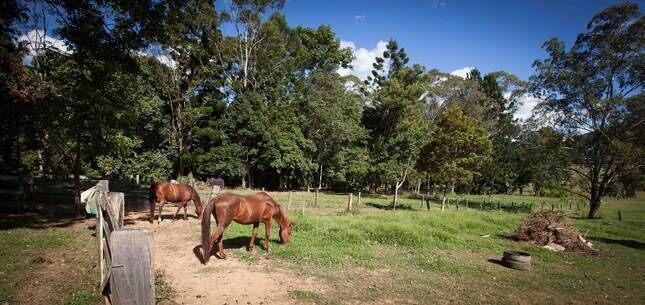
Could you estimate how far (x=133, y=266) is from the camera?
223 cm

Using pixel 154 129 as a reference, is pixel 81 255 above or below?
below

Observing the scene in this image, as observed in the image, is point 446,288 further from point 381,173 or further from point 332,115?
point 381,173

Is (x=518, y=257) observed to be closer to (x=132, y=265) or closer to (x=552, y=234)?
(x=552, y=234)

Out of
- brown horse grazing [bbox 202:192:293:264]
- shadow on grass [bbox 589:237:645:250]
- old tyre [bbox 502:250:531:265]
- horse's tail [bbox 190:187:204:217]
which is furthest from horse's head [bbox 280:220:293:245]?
shadow on grass [bbox 589:237:645:250]

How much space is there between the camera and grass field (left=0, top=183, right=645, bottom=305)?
7.69 meters

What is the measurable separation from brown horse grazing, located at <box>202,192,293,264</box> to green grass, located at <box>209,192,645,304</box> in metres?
0.68

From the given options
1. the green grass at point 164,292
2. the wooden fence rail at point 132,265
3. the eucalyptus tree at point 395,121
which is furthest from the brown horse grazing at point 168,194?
the eucalyptus tree at point 395,121

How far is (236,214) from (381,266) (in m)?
4.51

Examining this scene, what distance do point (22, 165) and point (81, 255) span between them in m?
20.8

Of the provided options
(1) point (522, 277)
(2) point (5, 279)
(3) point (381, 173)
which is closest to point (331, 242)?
(1) point (522, 277)

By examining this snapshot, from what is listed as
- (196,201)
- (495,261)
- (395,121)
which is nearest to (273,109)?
(395,121)

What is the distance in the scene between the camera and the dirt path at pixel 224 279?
23.9 ft

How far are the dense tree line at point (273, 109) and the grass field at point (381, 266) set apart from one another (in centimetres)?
608

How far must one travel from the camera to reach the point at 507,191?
64.2m
